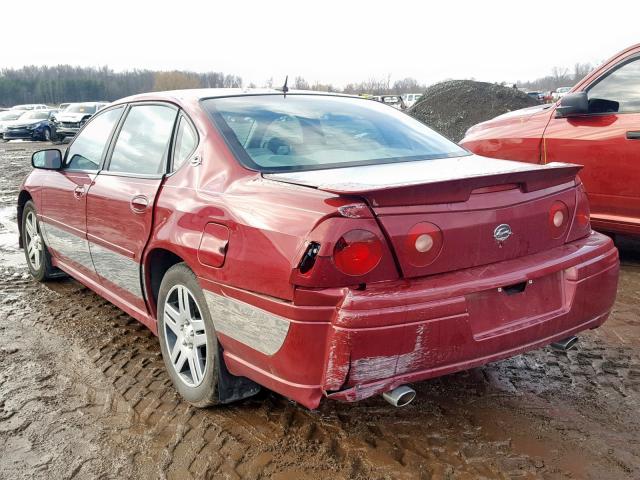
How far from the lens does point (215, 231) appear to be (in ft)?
8.25

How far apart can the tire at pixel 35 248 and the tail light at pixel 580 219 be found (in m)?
3.95

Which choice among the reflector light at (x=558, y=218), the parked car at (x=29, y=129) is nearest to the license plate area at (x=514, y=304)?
the reflector light at (x=558, y=218)

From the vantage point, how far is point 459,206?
7.52ft

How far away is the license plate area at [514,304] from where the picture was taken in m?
2.28

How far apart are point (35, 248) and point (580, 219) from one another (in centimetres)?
430

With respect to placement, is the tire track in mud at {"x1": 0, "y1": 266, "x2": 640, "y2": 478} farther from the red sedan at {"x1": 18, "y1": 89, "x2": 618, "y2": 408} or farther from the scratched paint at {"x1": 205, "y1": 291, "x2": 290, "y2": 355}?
the scratched paint at {"x1": 205, "y1": 291, "x2": 290, "y2": 355}

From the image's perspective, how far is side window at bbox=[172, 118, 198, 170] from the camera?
2973 millimetres

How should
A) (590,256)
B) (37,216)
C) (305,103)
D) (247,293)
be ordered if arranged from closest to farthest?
(247,293), (590,256), (305,103), (37,216)

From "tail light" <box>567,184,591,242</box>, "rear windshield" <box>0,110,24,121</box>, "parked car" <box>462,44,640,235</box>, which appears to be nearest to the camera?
"tail light" <box>567,184,591,242</box>

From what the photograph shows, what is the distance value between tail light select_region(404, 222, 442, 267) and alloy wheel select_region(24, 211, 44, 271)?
3707 millimetres

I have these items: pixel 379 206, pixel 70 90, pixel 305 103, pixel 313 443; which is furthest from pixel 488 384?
pixel 70 90

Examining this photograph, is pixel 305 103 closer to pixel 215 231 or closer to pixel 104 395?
pixel 215 231

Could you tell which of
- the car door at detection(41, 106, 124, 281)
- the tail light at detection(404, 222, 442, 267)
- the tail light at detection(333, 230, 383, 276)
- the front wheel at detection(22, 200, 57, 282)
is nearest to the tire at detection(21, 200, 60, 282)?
the front wheel at detection(22, 200, 57, 282)

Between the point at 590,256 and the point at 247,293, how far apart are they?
5.05 feet
